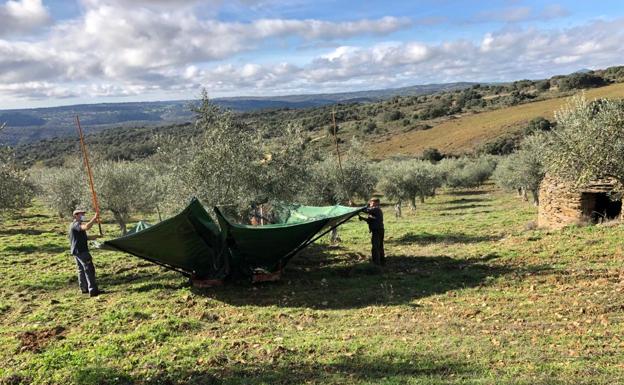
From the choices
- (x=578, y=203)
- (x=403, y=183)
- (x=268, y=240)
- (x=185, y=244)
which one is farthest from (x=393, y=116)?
(x=185, y=244)

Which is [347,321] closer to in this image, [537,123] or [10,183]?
[10,183]

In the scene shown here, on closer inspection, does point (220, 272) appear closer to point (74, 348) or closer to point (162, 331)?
point (162, 331)

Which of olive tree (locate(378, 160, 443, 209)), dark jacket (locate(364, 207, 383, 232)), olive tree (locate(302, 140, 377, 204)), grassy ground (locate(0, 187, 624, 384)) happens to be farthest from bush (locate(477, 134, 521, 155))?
dark jacket (locate(364, 207, 383, 232))

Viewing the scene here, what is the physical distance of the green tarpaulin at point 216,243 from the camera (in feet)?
37.3

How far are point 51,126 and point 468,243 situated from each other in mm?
217333

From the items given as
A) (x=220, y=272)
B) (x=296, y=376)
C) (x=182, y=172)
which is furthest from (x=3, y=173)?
(x=296, y=376)

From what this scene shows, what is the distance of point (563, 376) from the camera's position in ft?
19.8

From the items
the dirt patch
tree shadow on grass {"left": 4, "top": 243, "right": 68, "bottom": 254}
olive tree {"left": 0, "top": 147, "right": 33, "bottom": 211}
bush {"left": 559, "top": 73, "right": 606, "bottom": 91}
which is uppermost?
bush {"left": 559, "top": 73, "right": 606, "bottom": 91}

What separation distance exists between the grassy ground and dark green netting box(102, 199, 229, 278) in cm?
66

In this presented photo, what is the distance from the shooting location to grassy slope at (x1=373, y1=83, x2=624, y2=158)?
83.6 meters

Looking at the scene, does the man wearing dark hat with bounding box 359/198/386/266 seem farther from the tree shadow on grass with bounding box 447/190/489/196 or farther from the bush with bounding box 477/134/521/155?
the bush with bounding box 477/134/521/155

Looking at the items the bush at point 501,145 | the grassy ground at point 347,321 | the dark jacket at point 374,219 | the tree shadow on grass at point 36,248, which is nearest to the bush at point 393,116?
the bush at point 501,145

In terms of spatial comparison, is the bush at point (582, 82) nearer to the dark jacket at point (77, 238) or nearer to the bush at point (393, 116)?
the bush at point (393, 116)

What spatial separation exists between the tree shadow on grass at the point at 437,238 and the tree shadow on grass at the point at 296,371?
10910 millimetres
